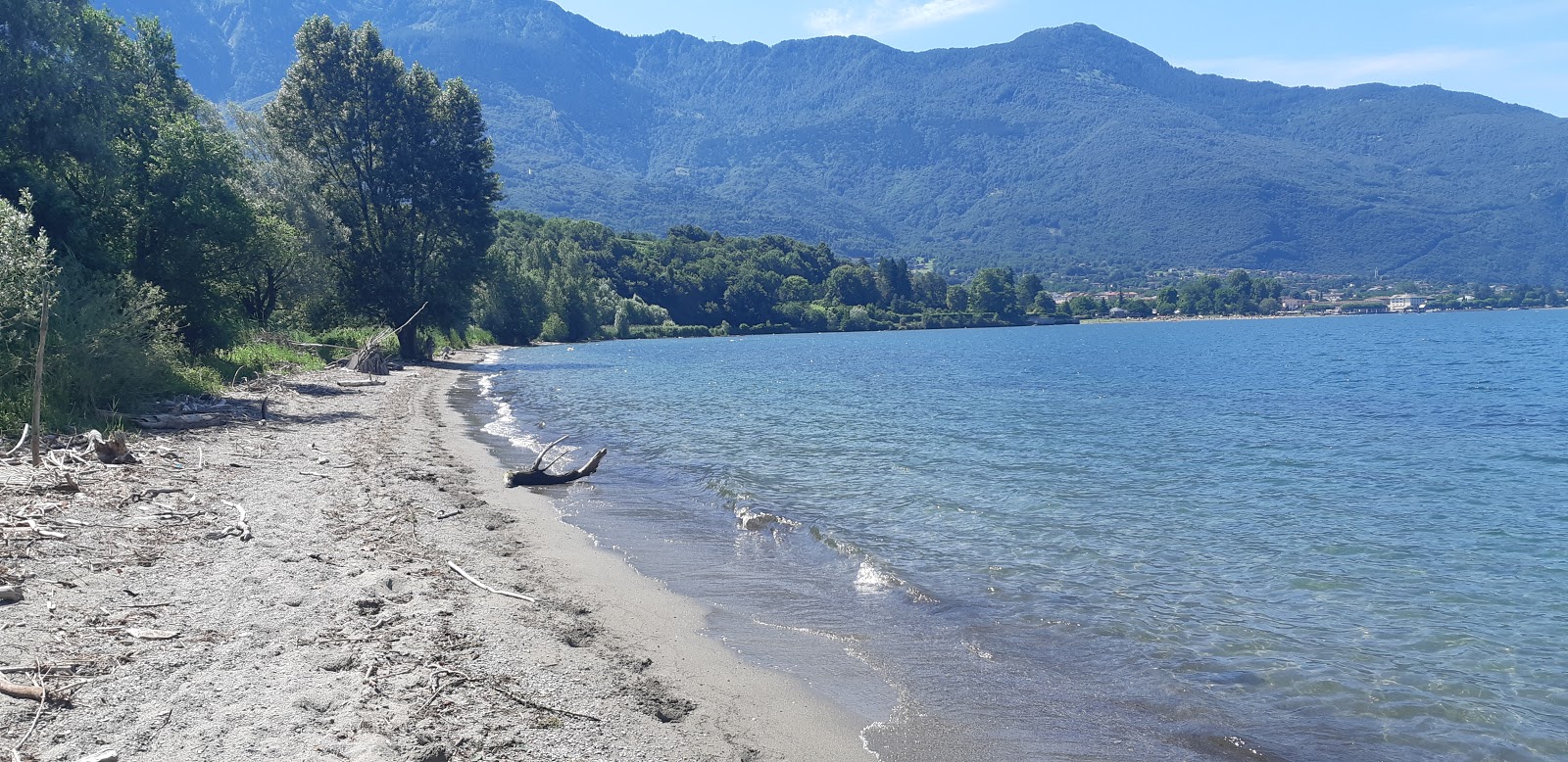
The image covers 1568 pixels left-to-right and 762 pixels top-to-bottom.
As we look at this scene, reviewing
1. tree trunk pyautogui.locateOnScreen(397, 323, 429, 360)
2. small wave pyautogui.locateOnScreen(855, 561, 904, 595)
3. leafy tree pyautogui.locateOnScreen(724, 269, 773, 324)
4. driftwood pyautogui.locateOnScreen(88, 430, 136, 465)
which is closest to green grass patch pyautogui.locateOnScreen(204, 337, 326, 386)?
tree trunk pyautogui.locateOnScreen(397, 323, 429, 360)

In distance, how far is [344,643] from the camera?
779cm

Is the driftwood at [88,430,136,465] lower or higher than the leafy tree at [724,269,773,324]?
lower

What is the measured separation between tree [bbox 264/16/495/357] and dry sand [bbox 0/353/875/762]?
43458 millimetres

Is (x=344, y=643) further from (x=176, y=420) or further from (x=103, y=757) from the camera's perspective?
(x=176, y=420)

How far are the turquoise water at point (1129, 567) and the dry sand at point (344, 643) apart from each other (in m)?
1.01

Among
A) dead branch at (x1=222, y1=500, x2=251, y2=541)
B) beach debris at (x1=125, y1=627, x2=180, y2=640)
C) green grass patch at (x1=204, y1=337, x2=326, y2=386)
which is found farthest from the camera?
green grass patch at (x1=204, y1=337, x2=326, y2=386)

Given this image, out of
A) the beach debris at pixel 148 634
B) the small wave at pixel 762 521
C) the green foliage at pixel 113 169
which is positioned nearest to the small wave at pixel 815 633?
the small wave at pixel 762 521

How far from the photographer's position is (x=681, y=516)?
1577 centimetres

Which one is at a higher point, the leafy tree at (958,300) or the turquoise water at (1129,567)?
the leafy tree at (958,300)

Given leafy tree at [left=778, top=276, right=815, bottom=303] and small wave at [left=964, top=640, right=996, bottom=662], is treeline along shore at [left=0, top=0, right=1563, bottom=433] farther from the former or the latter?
leafy tree at [left=778, top=276, right=815, bottom=303]

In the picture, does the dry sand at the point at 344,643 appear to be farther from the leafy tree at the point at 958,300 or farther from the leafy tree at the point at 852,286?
the leafy tree at the point at 958,300

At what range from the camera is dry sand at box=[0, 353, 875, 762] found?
6156mm

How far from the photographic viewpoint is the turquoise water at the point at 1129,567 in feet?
26.0

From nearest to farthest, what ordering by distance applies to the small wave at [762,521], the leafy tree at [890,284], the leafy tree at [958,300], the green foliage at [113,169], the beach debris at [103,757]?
1. the beach debris at [103,757]
2. the small wave at [762,521]
3. the green foliage at [113,169]
4. the leafy tree at [890,284]
5. the leafy tree at [958,300]
